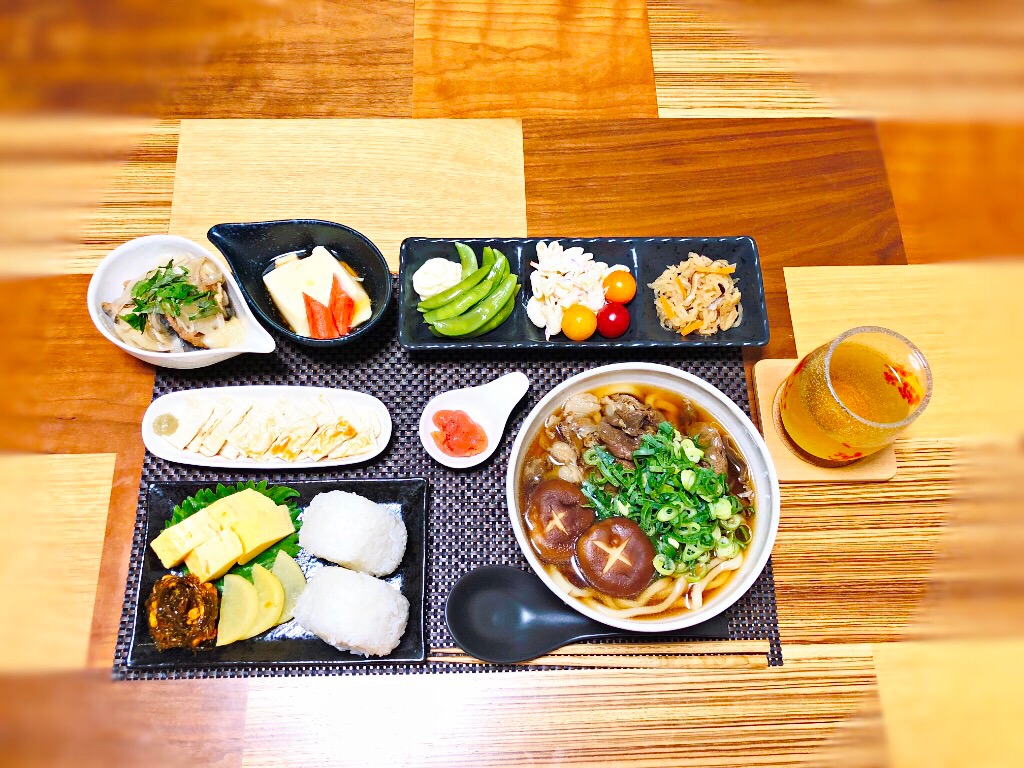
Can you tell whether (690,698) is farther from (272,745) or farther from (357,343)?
(357,343)

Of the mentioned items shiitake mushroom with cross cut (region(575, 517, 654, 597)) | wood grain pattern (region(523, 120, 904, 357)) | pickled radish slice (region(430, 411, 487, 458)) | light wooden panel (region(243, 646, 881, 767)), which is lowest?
light wooden panel (region(243, 646, 881, 767))

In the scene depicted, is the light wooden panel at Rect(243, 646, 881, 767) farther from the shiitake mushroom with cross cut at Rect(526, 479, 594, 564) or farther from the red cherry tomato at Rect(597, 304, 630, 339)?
the red cherry tomato at Rect(597, 304, 630, 339)

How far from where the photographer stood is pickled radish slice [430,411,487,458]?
145 cm

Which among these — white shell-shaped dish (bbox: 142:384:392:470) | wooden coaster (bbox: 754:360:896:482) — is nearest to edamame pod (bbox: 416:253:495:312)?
white shell-shaped dish (bbox: 142:384:392:470)

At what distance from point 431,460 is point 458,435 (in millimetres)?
97

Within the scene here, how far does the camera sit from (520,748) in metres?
1.35

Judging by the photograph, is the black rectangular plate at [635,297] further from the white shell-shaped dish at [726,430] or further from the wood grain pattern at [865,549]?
the wood grain pattern at [865,549]

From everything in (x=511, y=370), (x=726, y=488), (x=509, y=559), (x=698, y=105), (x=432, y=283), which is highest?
(x=698, y=105)

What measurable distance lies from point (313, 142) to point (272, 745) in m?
1.46

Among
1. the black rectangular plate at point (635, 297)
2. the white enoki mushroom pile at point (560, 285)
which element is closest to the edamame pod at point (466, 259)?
the black rectangular plate at point (635, 297)

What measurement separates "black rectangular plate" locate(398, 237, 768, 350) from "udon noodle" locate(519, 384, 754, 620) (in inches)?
7.0

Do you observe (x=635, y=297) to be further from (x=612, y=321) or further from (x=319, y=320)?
(x=319, y=320)

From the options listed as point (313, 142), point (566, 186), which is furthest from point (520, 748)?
point (313, 142)

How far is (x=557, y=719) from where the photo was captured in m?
1.36
